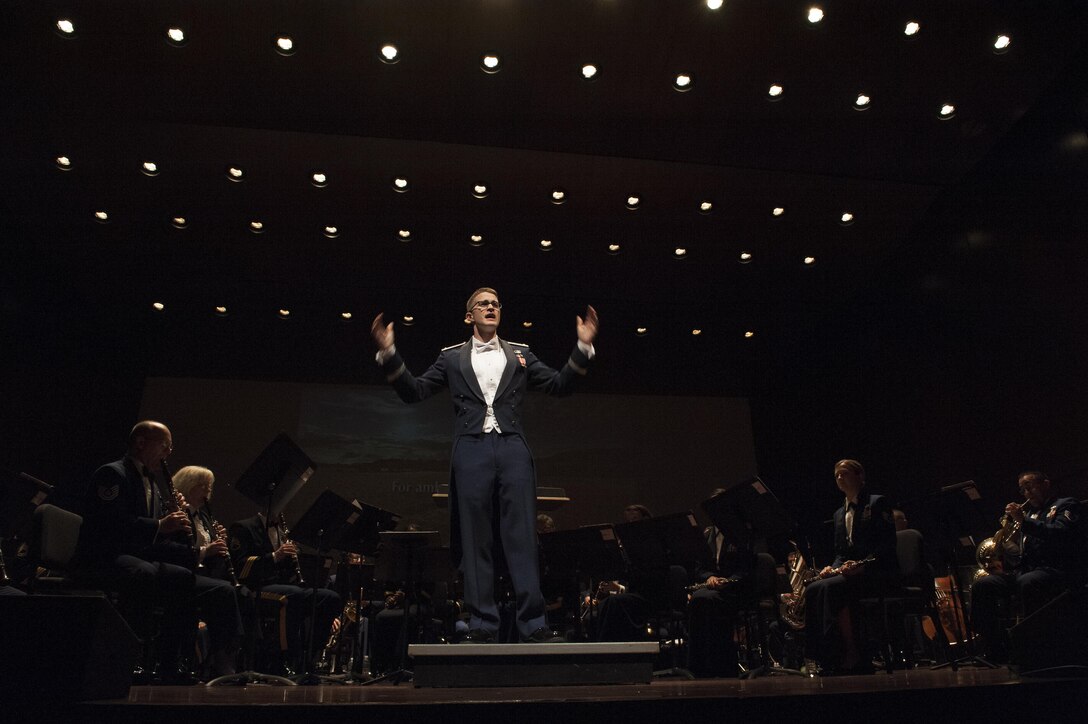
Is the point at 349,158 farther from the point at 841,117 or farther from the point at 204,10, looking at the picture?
the point at 841,117

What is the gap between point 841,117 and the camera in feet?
21.2

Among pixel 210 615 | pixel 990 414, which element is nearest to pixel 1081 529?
pixel 990 414

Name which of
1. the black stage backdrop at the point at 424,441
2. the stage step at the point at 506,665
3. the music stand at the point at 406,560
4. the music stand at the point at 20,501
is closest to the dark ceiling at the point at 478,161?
the black stage backdrop at the point at 424,441

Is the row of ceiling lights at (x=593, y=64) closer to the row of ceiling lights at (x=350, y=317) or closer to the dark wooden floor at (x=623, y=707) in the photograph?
the row of ceiling lights at (x=350, y=317)

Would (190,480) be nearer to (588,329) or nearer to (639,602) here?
(639,602)

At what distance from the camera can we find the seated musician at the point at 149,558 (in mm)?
3941

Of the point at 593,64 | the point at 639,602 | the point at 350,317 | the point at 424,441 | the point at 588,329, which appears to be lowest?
the point at 639,602

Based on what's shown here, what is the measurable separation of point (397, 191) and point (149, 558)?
4157 millimetres

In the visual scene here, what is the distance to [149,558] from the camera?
4.20 metres

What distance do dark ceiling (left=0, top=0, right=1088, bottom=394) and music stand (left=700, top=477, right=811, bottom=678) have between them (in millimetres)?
3278

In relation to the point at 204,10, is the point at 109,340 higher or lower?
lower

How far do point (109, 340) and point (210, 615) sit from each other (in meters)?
5.83

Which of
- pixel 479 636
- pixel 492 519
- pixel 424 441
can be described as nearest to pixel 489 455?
pixel 492 519

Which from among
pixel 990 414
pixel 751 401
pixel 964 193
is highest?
pixel 964 193
